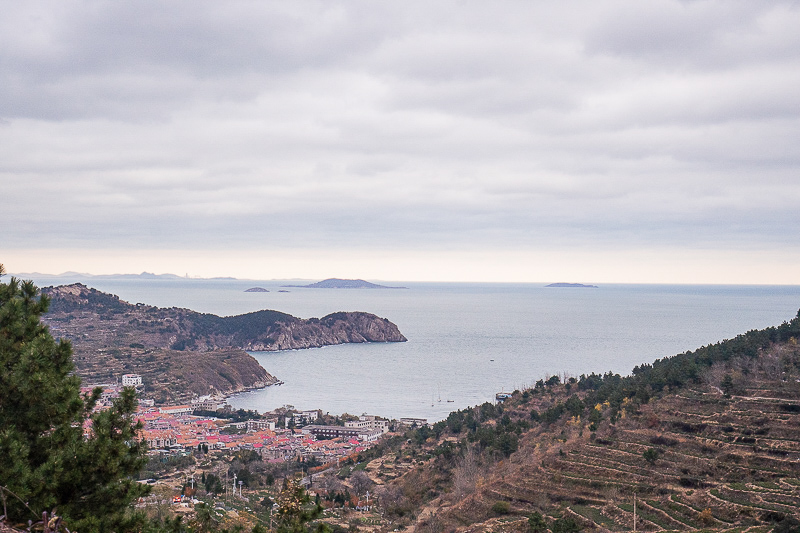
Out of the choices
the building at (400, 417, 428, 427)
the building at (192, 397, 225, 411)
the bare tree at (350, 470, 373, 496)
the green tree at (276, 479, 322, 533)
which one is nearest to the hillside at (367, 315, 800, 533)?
the bare tree at (350, 470, 373, 496)

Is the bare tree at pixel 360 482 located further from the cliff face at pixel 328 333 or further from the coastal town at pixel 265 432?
the cliff face at pixel 328 333

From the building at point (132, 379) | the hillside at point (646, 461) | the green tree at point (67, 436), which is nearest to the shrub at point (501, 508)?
the hillside at point (646, 461)

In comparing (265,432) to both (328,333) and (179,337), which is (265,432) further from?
(328,333)

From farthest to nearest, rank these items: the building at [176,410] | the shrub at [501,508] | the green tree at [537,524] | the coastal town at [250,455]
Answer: the building at [176,410]
the coastal town at [250,455]
the shrub at [501,508]
the green tree at [537,524]

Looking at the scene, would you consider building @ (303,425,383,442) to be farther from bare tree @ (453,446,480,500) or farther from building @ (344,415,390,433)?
bare tree @ (453,446,480,500)

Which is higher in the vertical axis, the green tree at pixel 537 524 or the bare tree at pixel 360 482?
the green tree at pixel 537 524

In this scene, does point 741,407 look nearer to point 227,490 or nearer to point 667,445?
point 667,445

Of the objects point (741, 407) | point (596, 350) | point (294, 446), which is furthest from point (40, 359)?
point (596, 350)
